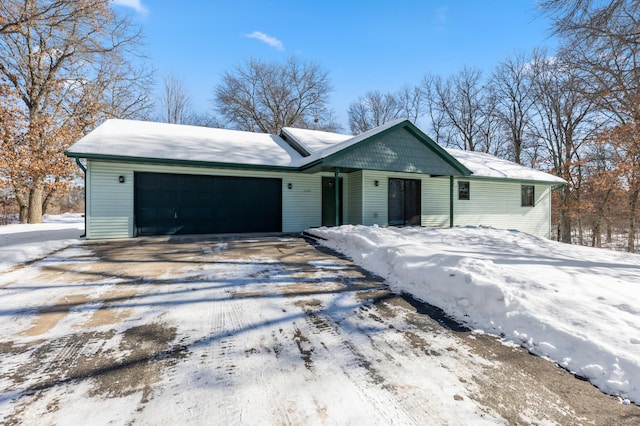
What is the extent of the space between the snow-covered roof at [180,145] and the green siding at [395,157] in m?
2.35

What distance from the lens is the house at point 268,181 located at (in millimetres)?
9000

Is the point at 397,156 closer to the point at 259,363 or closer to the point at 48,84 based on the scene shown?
the point at 259,363

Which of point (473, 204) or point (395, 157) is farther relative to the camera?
point (473, 204)

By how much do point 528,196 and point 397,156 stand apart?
30.1ft

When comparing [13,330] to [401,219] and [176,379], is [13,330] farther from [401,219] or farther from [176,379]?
[401,219]

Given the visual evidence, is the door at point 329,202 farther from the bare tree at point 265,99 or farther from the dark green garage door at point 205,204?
the bare tree at point 265,99

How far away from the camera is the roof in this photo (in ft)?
29.4

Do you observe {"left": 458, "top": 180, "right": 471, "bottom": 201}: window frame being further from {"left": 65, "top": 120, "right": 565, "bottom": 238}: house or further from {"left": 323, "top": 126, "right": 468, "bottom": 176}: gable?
{"left": 323, "top": 126, "right": 468, "bottom": 176}: gable

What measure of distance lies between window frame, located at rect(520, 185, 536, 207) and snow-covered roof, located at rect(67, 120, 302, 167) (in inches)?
463

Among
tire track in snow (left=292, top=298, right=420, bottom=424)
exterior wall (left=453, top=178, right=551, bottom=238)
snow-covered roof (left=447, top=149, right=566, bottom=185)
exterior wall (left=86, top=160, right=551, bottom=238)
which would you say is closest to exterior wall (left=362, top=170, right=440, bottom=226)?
exterior wall (left=86, top=160, right=551, bottom=238)

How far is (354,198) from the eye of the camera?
11539 mm

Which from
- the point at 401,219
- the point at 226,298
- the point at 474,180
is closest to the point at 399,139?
the point at 401,219

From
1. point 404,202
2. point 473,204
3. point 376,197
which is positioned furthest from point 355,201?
point 473,204

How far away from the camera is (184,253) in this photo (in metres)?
6.63
